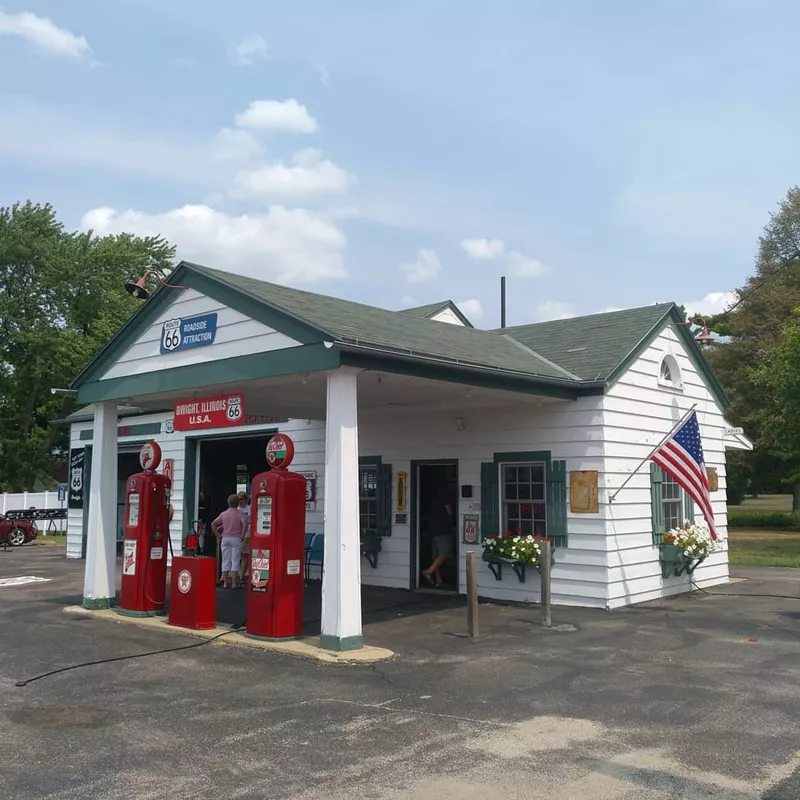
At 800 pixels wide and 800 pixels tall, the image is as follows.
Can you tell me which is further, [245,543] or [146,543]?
[245,543]

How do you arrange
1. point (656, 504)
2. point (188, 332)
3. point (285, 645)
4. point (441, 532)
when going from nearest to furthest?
point (285, 645) → point (188, 332) → point (656, 504) → point (441, 532)

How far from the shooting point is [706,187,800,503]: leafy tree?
123ft

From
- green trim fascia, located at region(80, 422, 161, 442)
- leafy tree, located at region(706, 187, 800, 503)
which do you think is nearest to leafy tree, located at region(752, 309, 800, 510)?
leafy tree, located at region(706, 187, 800, 503)

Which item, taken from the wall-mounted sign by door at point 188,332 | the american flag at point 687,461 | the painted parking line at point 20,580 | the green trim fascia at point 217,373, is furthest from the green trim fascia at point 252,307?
the painted parking line at point 20,580

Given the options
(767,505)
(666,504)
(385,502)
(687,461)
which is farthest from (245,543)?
(767,505)

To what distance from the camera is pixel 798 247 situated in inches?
1642

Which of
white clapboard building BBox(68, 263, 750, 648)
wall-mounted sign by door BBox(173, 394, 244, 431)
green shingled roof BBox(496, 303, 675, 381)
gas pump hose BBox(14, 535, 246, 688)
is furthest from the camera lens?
green shingled roof BBox(496, 303, 675, 381)

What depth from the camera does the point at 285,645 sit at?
9.00 meters

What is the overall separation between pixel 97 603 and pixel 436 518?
522 centimetres

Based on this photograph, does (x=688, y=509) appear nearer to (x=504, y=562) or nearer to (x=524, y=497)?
(x=524, y=497)

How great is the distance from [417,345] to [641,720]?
5.00 metres

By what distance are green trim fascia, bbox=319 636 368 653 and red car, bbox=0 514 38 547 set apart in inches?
871

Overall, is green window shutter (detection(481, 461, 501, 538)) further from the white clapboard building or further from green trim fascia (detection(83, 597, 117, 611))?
green trim fascia (detection(83, 597, 117, 611))

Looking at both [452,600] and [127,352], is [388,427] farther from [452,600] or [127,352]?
[127,352]
